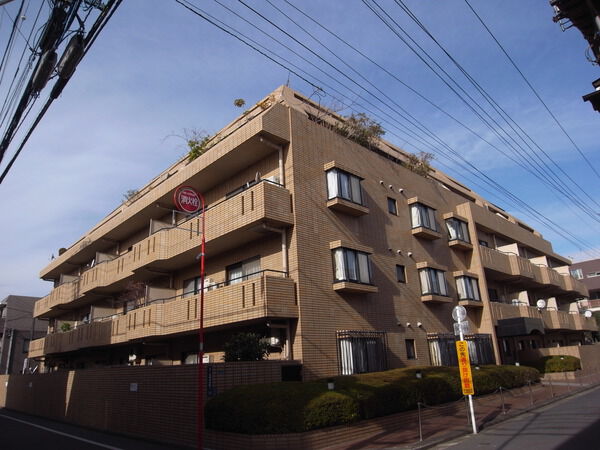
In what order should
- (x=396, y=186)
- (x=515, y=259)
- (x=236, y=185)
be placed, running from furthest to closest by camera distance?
(x=515, y=259) < (x=396, y=186) < (x=236, y=185)

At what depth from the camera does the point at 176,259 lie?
19.5 m

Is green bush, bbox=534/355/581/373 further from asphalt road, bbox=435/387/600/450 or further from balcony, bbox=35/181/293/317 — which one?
balcony, bbox=35/181/293/317

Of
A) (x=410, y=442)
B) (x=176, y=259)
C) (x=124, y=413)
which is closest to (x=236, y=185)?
(x=176, y=259)

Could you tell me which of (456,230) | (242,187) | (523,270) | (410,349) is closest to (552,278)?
(523,270)

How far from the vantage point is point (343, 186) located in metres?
17.5

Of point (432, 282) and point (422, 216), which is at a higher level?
point (422, 216)

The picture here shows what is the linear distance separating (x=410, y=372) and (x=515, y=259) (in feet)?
53.1

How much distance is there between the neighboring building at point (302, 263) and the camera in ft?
49.9

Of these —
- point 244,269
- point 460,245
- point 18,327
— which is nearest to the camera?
point 244,269

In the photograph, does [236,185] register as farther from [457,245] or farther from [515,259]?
[515,259]

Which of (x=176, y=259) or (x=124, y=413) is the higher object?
(x=176, y=259)

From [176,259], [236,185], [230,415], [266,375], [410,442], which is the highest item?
[236,185]

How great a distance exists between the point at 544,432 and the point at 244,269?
444 inches

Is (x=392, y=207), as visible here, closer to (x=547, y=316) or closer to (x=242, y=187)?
(x=242, y=187)
